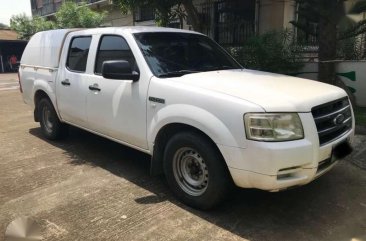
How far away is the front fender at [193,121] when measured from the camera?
3.38 metres

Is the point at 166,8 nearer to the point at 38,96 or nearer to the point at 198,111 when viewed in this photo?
the point at 38,96

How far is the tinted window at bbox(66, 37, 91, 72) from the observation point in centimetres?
533

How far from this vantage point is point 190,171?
155 inches

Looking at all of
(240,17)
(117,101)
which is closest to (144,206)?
(117,101)

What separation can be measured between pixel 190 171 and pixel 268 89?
3.75 feet

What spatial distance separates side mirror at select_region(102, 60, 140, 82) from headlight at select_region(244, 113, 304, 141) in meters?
1.54

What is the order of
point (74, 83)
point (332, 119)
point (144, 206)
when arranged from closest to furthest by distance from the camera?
point (332, 119) → point (144, 206) → point (74, 83)

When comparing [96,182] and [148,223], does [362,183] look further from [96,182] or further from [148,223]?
[96,182]

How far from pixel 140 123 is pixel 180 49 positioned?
1097mm

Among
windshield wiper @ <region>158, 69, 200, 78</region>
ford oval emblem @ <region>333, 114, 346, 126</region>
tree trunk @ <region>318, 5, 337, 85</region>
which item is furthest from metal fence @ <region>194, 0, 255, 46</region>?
ford oval emblem @ <region>333, 114, 346, 126</region>

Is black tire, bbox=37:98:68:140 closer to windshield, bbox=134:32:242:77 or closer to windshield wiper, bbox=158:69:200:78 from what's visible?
windshield, bbox=134:32:242:77

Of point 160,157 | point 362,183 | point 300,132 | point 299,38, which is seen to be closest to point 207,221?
point 160,157

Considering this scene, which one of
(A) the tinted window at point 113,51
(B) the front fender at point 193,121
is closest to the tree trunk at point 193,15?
(A) the tinted window at point 113,51

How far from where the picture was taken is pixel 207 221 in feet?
12.0
